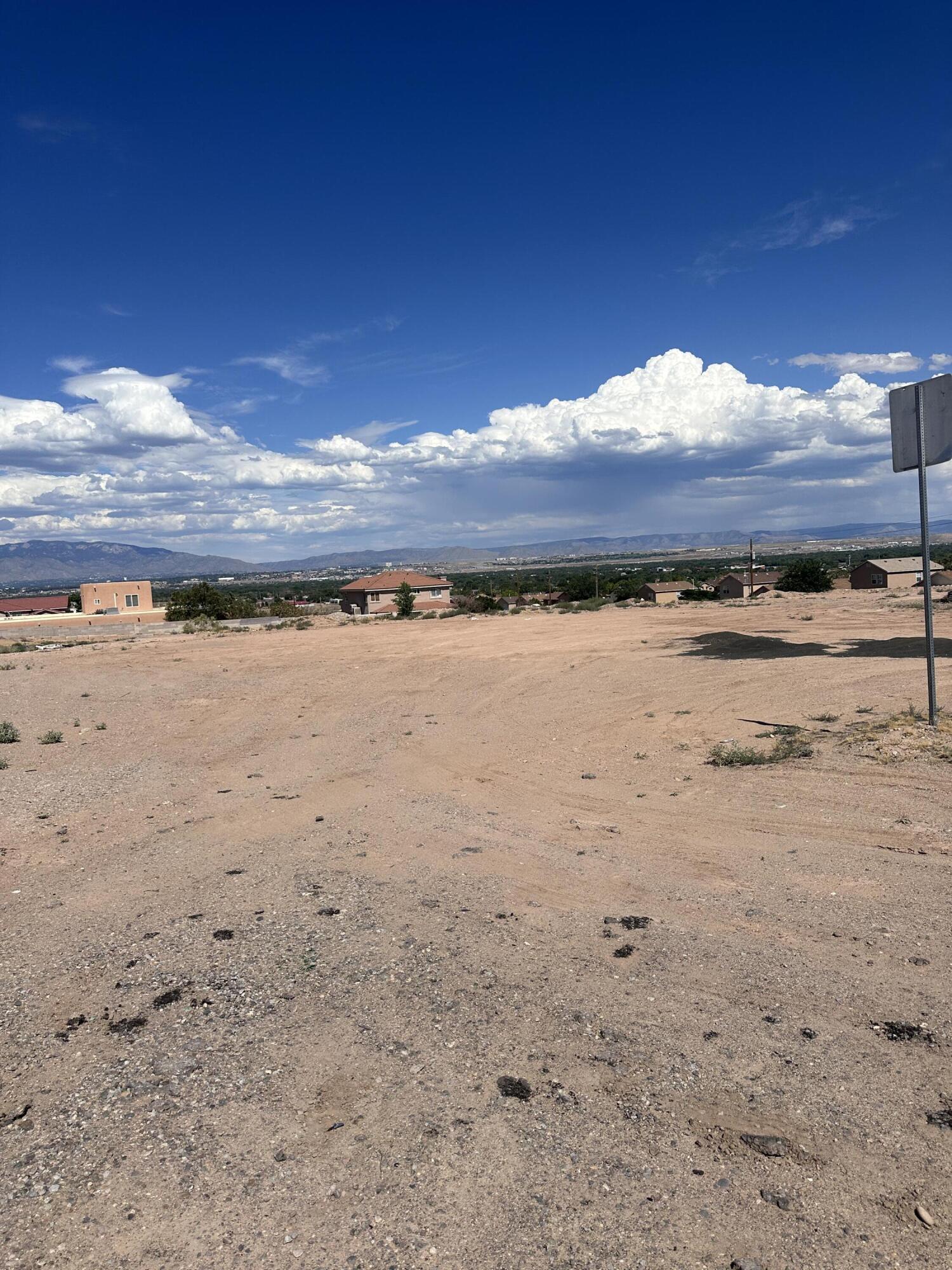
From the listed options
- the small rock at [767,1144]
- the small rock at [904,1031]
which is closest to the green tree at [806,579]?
the small rock at [904,1031]

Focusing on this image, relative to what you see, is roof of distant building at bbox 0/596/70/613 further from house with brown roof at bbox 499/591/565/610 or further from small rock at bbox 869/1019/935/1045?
small rock at bbox 869/1019/935/1045

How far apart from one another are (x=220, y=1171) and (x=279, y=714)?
1360 cm

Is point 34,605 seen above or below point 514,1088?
above

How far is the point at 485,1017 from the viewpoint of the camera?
4.41 metres

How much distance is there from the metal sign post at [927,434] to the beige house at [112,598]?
78.9 metres

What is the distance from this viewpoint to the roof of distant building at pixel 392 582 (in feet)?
253

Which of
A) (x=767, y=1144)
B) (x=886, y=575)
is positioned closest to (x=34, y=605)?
(x=886, y=575)

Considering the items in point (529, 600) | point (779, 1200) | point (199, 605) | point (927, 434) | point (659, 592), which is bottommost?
point (779, 1200)

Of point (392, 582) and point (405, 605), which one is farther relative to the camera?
point (392, 582)

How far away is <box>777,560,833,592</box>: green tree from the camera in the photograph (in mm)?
65250

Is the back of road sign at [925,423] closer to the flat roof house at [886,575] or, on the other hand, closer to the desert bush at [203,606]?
the desert bush at [203,606]

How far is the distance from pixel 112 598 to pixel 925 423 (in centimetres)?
8218

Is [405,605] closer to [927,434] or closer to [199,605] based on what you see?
[199,605]

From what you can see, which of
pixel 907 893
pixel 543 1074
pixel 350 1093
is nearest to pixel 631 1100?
pixel 543 1074
